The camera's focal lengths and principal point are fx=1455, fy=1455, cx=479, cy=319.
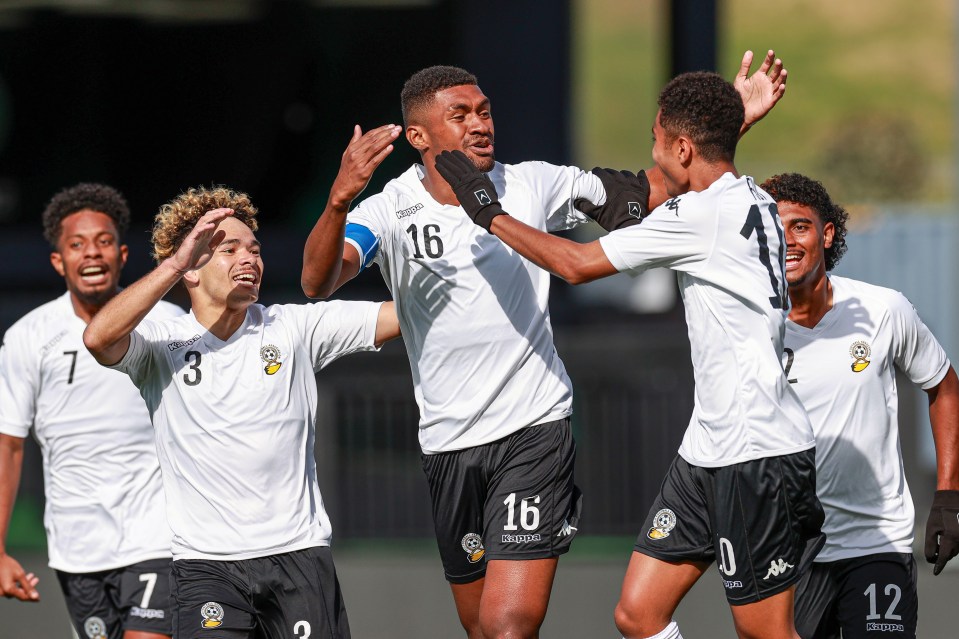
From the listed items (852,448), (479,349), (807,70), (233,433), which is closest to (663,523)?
(852,448)

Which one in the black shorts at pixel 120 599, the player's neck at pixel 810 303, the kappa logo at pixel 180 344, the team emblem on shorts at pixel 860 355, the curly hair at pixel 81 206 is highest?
the curly hair at pixel 81 206

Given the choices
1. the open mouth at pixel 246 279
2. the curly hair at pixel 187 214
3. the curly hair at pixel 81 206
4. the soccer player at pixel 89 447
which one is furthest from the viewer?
the curly hair at pixel 81 206

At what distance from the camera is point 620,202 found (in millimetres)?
5840

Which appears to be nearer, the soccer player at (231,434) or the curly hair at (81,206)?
the soccer player at (231,434)

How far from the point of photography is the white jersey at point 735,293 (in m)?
5.07

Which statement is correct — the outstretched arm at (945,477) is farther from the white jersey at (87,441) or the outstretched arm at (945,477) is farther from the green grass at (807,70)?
the green grass at (807,70)

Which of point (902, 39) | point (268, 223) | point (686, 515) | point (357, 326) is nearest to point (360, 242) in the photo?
point (357, 326)

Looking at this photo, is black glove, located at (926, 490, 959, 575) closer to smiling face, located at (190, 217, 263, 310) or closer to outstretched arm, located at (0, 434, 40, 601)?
smiling face, located at (190, 217, 263, 310)

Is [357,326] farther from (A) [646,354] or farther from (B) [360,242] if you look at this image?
(A) [646,354]

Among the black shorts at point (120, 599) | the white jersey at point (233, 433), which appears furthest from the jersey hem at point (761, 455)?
the black shorts at point (120, 599)

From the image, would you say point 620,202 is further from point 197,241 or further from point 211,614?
point 211,614

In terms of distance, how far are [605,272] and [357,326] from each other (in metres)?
1.07

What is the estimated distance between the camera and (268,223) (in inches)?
479

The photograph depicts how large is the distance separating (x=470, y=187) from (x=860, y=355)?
1.75 metres
